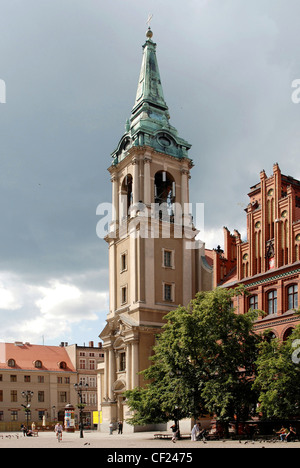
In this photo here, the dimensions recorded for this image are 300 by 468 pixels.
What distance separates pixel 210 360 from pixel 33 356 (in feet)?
216

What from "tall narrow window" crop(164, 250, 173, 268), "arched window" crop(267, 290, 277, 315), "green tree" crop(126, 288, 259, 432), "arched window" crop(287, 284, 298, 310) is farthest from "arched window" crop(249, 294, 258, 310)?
"tall narrow window" crop(164, 250, 173, 268)

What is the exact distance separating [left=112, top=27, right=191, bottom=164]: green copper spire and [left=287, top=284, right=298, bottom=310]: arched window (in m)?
27.5

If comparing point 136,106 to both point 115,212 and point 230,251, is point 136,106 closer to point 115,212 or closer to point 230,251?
point 115,212

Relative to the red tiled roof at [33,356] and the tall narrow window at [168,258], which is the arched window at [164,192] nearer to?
the tall narrow window at [168,258]

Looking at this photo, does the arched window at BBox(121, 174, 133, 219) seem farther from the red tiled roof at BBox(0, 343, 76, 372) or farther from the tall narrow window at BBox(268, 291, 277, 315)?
the red tiled roof at BBox(0, 343, 76, 372)

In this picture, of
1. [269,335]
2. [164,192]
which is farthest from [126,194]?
[269,335]

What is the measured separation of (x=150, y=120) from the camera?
221ft

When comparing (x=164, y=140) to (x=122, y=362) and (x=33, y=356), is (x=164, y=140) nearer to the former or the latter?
(x=122, y=362)

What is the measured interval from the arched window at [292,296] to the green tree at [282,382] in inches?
288

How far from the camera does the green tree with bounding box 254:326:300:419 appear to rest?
34000mm

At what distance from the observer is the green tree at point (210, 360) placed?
3838 cm

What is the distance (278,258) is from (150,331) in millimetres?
18501

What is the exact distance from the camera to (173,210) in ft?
217

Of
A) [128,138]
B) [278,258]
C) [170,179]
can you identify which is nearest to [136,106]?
[128,138]
